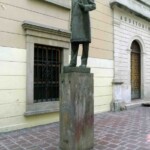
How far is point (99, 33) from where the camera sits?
923cm

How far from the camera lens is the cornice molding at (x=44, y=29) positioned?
6564 mm

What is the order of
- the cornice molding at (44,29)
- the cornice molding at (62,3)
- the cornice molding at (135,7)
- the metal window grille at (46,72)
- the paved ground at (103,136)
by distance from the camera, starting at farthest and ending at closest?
the cornice molding at (135,7), the cornice molding at (62,3), the metal window grille at (46,72), the cornice molding at (44,29), the paved ground at (103,136)

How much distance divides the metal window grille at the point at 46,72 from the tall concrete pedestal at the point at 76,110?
247cm

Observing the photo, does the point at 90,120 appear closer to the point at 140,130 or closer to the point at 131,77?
the point at 140,130

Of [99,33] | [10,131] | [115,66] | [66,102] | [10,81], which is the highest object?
[99,33]

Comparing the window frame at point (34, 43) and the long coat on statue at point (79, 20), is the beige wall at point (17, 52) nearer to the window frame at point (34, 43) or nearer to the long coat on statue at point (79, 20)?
the window frame at point (34, 43)

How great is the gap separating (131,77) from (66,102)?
7.41 meters

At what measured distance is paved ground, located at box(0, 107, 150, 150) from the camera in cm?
499

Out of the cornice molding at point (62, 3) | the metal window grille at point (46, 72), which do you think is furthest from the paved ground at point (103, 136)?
the cornice molding at point (62, 3)

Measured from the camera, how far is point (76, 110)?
4.56 meters

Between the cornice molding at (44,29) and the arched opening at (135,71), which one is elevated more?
the cornice molding at (44,29)

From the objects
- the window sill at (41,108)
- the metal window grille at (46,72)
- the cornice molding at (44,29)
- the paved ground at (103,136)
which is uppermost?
the cornice molding at (44,29)

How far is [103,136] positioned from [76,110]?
158cm

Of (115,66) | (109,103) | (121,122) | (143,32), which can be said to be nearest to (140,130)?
(121,122)
